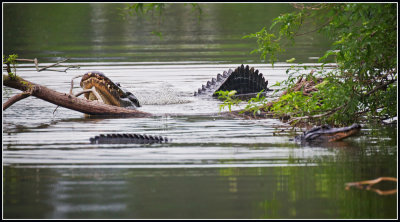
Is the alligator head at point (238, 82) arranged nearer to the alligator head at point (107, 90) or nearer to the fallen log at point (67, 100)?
the alligator head at point (107, 90)

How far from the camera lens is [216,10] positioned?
42938 millimetres

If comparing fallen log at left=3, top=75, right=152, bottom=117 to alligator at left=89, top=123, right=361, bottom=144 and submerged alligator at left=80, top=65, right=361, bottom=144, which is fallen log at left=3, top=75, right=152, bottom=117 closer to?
submerged alligator at left=80, top=65, right=361, bottom=144

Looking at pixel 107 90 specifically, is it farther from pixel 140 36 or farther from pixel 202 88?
pixel 140 36

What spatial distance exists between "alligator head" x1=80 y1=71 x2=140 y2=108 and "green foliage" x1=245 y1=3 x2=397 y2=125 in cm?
308

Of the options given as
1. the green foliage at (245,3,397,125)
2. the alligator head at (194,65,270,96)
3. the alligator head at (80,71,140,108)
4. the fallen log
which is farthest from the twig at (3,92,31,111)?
the alligator head at (194,65,270,96)

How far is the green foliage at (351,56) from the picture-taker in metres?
9.11

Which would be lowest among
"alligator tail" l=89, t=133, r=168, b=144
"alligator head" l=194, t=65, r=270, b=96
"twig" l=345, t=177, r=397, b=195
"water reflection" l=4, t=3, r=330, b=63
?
"twig" l=345, t=177, r=397, b=195

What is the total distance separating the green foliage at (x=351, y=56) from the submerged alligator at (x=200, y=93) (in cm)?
73

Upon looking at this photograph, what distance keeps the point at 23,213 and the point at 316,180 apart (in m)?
2.84

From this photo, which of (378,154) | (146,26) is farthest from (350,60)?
(146,26)

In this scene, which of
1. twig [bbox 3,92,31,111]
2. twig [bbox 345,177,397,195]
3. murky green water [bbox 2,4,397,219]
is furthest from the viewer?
twig [bbox 3,92,31,111]

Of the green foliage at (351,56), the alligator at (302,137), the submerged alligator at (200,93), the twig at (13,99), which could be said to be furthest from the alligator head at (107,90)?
the green foliage at (351,56)

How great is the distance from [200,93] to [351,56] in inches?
204

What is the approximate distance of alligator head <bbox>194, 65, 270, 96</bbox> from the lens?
1463cm
